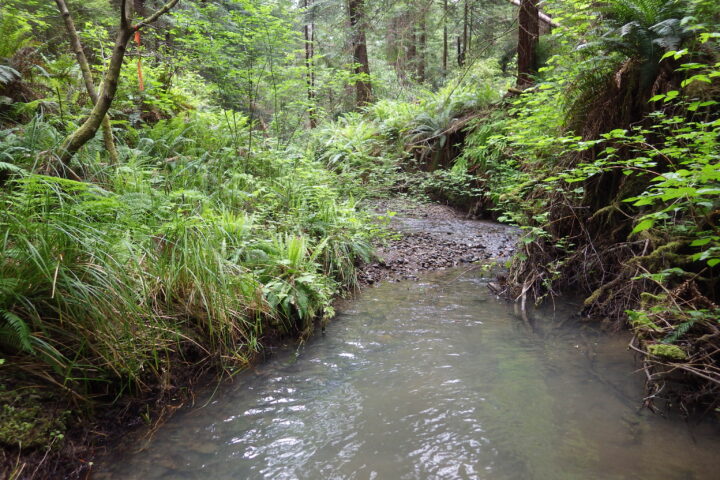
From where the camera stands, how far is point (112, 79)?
3400 mm

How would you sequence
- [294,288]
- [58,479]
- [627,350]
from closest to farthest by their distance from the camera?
[58,479] → [627,350] → [294,288]

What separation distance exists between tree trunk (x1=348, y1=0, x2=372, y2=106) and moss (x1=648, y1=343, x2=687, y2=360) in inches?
413

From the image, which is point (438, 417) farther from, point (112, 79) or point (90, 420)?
point (112, 79)

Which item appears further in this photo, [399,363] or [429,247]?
[429,247]

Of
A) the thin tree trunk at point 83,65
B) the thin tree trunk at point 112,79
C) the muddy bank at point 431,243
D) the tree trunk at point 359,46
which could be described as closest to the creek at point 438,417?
the muddy bank at point 431,243

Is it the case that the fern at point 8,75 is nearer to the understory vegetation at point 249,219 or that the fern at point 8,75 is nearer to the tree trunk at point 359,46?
the understory vegetation at point 249,219

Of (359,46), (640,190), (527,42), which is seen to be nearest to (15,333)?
(640,190)

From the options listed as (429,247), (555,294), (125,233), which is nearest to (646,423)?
(555,294)

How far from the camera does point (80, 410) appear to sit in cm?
240

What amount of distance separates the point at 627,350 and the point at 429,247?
152 inches

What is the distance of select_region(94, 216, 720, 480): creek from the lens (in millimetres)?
2299

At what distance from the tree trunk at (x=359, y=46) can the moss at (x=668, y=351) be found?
34.4ft

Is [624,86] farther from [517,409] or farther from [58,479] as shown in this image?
[58,479]

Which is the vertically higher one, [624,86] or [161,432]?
[624,86]
